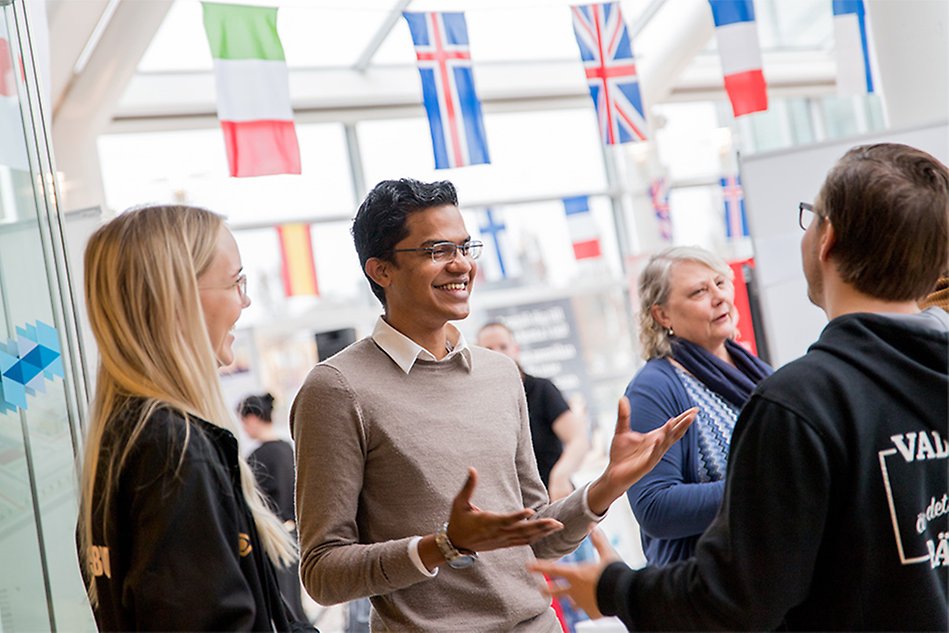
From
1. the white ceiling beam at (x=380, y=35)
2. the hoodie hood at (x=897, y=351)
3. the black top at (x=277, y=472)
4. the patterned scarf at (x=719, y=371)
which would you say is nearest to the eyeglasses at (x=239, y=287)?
the hoodie hood at (x=897, y=351)

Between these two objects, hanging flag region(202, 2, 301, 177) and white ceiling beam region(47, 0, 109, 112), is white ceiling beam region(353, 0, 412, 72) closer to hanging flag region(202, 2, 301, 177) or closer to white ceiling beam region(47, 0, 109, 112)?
white ceiling beam region(47, 0, 109, 112)

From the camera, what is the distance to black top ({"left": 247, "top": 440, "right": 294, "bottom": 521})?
5953mm

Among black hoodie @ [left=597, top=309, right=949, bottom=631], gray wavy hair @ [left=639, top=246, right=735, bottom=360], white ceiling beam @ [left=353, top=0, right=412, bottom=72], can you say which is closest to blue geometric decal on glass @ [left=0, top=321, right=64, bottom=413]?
gray wavy hair @ [left=639, top=246, right=735, bottom=360]

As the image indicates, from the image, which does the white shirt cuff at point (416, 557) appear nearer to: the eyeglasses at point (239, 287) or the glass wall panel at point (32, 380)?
the eyeglasses at point (239, 287)

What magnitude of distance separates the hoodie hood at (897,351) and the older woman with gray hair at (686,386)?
42.6 inches

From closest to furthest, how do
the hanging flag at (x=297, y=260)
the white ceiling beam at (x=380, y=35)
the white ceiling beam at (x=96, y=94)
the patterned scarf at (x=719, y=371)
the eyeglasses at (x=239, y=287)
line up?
the eyeglasses at (x=239, y=287) → the patterned scarf at (x=719, y=371) → the white ceiling beam at (x=96, y=94) → the white ceiling beam at (x=380, y=35) → the hanging flag at (x=297, y=260)

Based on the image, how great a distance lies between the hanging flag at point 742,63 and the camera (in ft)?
18.1

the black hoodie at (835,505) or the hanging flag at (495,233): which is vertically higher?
the hanging flag at (495,233)

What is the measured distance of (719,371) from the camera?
9.48 ft

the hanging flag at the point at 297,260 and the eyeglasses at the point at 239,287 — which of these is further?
the hanging flag at the point at 297,260

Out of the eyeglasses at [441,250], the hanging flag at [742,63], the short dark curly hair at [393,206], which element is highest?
the hanging flag at [742,63]

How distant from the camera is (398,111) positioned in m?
9.20

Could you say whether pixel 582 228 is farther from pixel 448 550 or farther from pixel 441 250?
pixel 448 550

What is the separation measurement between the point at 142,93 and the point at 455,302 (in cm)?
668
